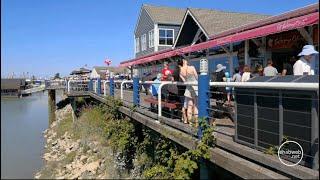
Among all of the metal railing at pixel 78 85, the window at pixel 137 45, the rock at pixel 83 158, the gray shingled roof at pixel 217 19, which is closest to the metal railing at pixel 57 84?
the metal railing at pixel 78 85

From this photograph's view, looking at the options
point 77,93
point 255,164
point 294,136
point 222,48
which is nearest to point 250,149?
point 255,164

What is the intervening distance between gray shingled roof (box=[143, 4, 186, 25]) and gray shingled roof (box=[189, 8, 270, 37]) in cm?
867

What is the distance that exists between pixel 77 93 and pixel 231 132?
21.0m

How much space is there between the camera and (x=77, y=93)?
27250 mm

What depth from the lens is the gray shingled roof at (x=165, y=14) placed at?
35812 mm

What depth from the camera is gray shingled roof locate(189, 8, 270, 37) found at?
23.3 meters

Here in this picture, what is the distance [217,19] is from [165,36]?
11193 millimetres

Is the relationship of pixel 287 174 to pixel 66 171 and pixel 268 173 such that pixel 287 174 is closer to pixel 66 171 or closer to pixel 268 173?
pixel 268 173

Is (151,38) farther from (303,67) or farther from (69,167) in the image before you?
(303,67)

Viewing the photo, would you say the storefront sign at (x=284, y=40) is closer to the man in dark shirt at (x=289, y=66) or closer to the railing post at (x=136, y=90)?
the man in dark shirt at (x=289, y=66)

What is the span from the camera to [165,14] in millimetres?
37062

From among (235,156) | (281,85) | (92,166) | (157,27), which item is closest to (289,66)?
(92,166)

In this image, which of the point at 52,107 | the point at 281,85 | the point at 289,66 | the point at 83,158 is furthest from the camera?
the point at 52,107

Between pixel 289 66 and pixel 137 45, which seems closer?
pixel 289 66
